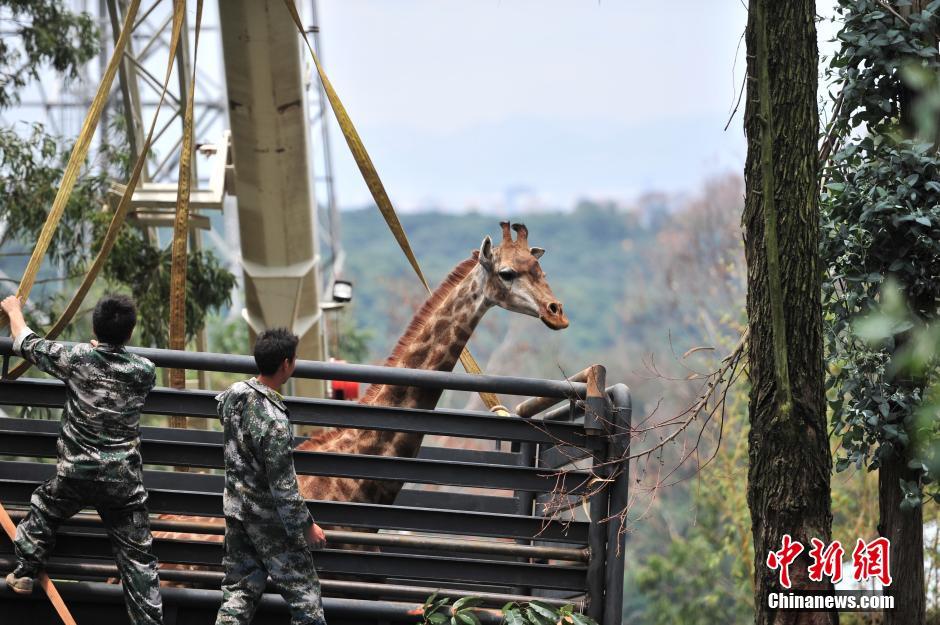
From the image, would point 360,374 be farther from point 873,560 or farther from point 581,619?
point 873,560

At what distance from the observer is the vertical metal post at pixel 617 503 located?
570 centimetres

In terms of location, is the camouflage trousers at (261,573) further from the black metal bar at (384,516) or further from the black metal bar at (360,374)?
the black metal bar at (360,374)

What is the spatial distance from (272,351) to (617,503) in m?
1.88

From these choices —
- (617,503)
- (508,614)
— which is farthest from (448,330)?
(508,614)

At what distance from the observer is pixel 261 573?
212 inches

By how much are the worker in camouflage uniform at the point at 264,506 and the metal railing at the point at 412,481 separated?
43 cm

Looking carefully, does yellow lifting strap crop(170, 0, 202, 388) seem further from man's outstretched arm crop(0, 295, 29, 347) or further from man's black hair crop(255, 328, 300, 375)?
man's black hair crop(255, 328, 300, 375)

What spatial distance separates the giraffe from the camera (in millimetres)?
6703

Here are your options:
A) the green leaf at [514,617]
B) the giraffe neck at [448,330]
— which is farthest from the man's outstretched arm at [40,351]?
the green leaf at [514,617]

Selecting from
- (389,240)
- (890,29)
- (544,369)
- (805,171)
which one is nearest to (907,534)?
(805,171)

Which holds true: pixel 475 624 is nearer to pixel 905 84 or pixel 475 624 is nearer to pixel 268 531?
pixel 268 531

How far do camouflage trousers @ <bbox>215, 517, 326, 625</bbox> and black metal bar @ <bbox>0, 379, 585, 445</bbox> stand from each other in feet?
2.22

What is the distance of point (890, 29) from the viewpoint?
6.83 m

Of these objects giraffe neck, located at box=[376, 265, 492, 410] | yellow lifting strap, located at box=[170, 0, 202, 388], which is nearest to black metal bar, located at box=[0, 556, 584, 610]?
giraffe neck, located at box=[376, 265, 492, 410]
